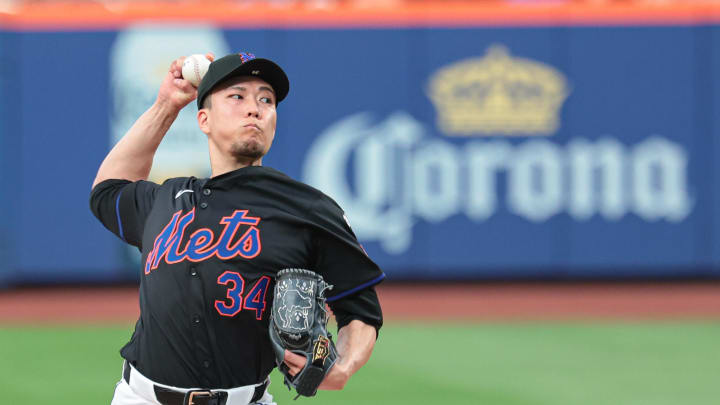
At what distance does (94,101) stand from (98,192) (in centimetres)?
810

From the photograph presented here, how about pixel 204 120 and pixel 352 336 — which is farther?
Result: pixel 204 120

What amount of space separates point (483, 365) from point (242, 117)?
4789mm

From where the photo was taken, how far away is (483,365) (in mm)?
7160

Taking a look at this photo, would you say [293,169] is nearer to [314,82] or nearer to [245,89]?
[314,82]

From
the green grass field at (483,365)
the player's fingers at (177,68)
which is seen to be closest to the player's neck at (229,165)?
the player's fingers at (177,68)

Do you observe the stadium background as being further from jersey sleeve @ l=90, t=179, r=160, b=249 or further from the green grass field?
jersey sleeve @ l=90, t=179, r=160, b=249

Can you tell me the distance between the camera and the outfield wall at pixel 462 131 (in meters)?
10.8

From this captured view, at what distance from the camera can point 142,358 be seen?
9.39 feet

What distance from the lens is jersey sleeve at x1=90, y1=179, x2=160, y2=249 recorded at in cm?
305

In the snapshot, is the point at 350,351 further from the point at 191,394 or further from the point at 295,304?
the point at 191,394

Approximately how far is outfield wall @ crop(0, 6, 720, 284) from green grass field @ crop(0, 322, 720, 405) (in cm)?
206

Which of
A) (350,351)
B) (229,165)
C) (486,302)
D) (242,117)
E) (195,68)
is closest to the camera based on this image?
(350,351)

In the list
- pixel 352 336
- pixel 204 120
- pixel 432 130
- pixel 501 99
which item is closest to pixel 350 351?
pixel 352 336

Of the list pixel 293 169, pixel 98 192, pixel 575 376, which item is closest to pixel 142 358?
pixel 98 192
